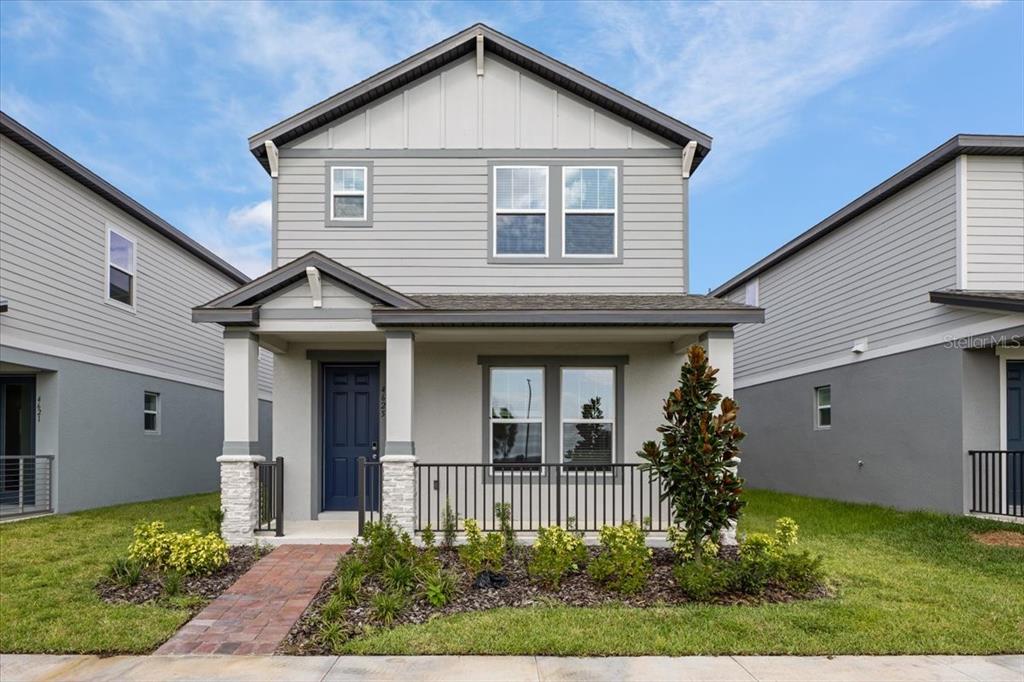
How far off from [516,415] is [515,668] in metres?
5.34

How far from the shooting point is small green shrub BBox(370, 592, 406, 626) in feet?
20.5

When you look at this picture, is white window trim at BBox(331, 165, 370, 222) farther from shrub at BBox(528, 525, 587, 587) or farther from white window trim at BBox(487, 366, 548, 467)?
shrub at BBox(528, 525, 587, 587)

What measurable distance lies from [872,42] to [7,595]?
18536mm

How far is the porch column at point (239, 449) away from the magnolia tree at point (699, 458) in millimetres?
5025

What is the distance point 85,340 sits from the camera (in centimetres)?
1302

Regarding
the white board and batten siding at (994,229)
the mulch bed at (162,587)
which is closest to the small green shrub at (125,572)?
the mulch bed at (162,587)

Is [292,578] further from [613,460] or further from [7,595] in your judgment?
[613,460]

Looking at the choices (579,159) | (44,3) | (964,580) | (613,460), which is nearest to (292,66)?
(44,3)

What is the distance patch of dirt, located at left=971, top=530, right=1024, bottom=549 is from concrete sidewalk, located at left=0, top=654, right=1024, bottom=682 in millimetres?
4185

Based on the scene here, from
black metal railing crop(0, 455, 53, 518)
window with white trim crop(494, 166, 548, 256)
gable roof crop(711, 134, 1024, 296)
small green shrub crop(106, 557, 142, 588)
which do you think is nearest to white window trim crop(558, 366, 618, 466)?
window with white trim crop(494, 166, 548, 256)

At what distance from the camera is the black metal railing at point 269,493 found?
29.7 ft

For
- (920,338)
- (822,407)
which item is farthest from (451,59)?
(822,407)

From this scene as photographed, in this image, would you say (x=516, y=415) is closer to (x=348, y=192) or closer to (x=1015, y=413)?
(x=348, y=192)

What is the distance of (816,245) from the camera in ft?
50.9
